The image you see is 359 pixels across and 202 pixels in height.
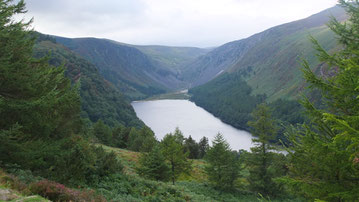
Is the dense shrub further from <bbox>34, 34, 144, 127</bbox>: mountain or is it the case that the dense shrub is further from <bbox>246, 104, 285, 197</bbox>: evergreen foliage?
<bbox>34, 34, 144, 127</bbox>: mountain

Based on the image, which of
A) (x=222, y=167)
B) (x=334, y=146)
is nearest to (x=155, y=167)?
(x=222, y=167)

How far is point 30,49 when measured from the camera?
44.8ft

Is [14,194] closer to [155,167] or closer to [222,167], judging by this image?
[155,167]

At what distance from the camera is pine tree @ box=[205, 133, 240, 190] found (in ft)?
98.0

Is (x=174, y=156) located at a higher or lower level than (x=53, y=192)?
lower

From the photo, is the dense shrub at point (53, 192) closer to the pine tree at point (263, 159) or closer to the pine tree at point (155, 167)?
the pine tree at point (155, 167)

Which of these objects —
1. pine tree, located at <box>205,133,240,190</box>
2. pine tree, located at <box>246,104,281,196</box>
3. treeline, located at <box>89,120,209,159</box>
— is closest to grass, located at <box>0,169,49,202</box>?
pine tree, located at <box>205,133,240,190</box>

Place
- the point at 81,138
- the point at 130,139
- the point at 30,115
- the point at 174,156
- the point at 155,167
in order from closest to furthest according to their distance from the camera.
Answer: the point at 30,115 → the point at 81,138 → the point at 155,167 → the point at 174,156 → the point at 130,139

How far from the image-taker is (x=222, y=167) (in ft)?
98.8

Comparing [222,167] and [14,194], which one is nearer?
[14,194]

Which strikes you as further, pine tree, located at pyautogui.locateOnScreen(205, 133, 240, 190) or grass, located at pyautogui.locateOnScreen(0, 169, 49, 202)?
pine tree, located at pyautogui.locateOnScreen(205, 133, 240, 190)

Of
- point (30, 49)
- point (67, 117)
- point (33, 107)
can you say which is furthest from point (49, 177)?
point (30, 49)

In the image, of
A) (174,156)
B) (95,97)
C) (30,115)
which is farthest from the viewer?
(95,97)

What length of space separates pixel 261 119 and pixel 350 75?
22.9 m
